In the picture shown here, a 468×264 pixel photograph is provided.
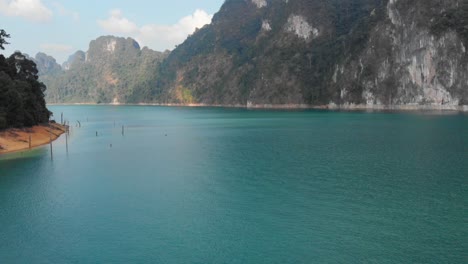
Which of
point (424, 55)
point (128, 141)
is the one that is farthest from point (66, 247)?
point (424, 55)

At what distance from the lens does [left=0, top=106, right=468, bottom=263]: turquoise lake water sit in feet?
84.3

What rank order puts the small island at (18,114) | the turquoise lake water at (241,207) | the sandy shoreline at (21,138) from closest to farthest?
the turquoise lake water at (241,207), the sandy shoreline at (21,138), the small island at (18,114)

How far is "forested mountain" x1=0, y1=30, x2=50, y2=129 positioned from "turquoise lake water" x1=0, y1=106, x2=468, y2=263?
1451 centimetres

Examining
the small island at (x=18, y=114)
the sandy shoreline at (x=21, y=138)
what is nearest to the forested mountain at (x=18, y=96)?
the small island at (x=18, y=114)

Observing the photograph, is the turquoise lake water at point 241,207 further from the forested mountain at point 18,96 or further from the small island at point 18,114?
the forested mountain at point 18,96

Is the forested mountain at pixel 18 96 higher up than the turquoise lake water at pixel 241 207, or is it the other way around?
the forested mountain at pixel 18 96

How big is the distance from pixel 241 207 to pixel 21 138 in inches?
2275

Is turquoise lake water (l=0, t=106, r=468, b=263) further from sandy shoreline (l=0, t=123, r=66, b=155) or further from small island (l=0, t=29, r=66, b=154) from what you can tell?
small island (l=0, t=29, r=66, b=154)

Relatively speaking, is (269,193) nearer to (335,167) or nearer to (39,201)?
(335,167)

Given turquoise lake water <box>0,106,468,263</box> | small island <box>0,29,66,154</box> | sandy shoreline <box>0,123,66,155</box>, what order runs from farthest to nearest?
1. small island <box>0,29,66,154</box>
2. sandy shoreline <box>0,123,66,155</box>
3. turquoise lake water <box>0,106,468,263</box>

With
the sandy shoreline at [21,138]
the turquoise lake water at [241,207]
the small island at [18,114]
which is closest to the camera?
the turquoise lake water at [241,207]

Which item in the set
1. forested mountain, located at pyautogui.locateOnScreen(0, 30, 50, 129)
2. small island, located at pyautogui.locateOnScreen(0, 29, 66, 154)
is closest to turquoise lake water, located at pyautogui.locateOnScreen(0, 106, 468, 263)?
small island, located at pyautogui.locateOnScreen(0, 29, 66, 154)

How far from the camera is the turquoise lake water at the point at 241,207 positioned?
25.7 m

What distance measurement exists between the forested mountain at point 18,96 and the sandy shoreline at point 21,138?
1.29m
